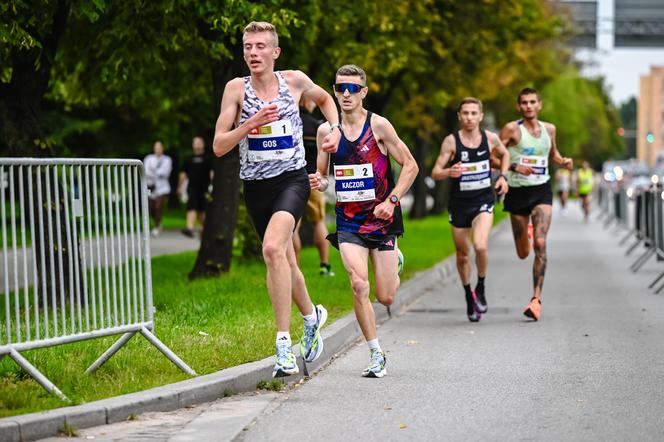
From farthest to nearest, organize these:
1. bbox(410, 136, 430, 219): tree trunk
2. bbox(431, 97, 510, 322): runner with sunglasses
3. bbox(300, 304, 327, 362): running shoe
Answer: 1. bbox(410, 136, 430, 219): tree trunk
2. bbox(431, 97, 510, 322): runner with sunglasses
3. bbox(300, 304, 327, 362): running shoe

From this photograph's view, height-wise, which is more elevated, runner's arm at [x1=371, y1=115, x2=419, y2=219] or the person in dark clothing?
runner's arm at [x1=371, y1=115, x2=419, y2=219]

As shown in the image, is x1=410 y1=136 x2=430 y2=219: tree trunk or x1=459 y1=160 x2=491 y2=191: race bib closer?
x1=459 y1=160 x2=491 y2=191: race bib

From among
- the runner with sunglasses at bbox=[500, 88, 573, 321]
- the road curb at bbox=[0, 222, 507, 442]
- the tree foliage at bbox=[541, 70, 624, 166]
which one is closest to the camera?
the road curb at bbox=[0, 222, 507, 442]

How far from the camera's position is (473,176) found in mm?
12344

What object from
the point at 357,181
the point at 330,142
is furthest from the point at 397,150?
the point at 330,142

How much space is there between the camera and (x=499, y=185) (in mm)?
12352

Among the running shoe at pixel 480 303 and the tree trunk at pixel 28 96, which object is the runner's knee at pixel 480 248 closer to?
the running shoe at pixel 480 303

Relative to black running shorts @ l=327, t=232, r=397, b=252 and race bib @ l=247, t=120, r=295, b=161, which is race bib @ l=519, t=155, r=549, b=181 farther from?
race bib @ l=247, t=120, r=295, b=161

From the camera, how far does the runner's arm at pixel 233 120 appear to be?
Result: 7.97 metres

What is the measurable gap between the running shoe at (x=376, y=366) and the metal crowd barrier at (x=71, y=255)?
125cm

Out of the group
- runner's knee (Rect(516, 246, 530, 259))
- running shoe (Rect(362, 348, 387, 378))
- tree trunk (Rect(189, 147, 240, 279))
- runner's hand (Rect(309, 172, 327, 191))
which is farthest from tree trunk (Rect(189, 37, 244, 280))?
runner's hand (Rect(309, 172, 327, 191))

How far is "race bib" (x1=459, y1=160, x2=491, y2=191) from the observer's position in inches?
486

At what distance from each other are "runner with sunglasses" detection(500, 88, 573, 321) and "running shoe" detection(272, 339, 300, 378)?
4.91m

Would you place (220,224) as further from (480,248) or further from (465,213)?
(480,248)
